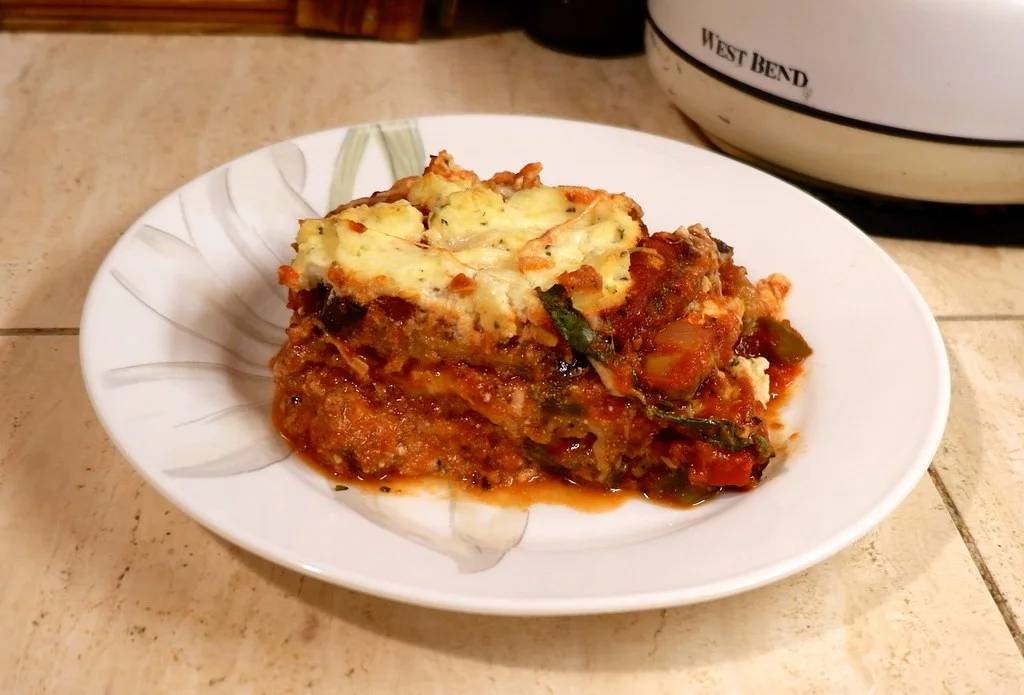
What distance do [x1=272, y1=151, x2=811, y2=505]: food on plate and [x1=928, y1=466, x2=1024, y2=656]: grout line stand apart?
263 millimetres

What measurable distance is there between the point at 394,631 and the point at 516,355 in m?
0.33

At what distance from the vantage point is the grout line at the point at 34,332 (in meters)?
1.36

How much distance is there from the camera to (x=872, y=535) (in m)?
1.13

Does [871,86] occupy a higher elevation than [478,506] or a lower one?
higher

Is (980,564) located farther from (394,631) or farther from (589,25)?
(589,25)

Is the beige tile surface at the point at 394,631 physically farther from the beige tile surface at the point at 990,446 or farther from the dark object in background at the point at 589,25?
the dark object in background at the point at 589,25

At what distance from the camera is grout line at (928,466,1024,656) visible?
1027 millimetres

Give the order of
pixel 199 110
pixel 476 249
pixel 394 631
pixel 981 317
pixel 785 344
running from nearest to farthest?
pixel 394 631
pixel 476 249
pixel 785 344
pixel 981 317
pixel 199 110

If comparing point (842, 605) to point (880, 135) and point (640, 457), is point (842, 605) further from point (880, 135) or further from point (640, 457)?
point (880, 135)

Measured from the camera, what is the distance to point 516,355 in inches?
41.4

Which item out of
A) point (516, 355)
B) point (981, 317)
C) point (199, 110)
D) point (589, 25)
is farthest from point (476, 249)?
point (589, 25)

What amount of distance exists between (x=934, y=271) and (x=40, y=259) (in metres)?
1.57

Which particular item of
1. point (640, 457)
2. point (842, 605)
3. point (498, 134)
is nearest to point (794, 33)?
point (498, 134)

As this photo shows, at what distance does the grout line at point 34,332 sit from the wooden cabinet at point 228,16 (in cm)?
117
